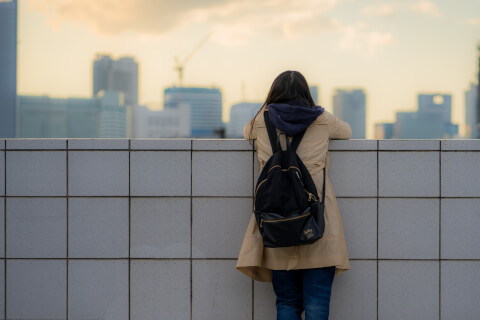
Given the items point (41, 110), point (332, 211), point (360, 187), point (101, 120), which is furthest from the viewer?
point (101, 120)

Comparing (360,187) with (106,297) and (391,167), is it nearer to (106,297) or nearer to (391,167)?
(391,167)

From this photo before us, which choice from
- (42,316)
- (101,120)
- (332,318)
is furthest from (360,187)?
(101,120)

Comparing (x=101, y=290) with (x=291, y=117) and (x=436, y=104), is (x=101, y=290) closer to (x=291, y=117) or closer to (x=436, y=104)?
(x=291, y=117)

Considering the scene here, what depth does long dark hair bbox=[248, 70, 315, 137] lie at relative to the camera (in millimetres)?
2863

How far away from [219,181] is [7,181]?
1540mm

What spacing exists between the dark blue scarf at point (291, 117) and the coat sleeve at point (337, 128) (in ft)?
0.60

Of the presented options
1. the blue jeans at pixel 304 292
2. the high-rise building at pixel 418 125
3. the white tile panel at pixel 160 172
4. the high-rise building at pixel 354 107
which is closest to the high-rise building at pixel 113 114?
the high-rise building at pixel 354 107

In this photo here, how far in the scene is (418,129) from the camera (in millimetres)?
169375

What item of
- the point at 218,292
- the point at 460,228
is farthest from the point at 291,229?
A: the point at 460,228

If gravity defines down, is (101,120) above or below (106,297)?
above

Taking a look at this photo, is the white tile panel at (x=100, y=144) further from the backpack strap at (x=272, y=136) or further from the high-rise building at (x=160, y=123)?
the high-rise building at (x=160, y=123)

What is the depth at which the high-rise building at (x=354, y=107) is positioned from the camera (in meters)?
181

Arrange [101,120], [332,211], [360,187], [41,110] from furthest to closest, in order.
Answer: [101,120] → [41,110] → [360,187] → [332,211]

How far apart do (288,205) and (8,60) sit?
125659 millimetres
